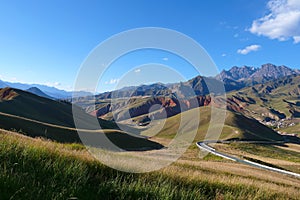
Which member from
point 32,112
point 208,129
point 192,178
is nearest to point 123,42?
point 192,178

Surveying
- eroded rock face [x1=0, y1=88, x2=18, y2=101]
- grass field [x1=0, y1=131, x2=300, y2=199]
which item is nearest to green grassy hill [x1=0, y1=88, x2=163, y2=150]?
eroded rock face [x1=0, y1=88, x2=18, y2=101]

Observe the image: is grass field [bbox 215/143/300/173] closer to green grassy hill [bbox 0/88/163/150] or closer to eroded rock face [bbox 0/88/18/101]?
green grassy hill [bbox 0/88/163/150]

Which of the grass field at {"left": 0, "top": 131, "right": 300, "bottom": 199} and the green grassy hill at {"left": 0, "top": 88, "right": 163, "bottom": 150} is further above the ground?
the grass field at {"left": 0, "top": 131, "right": 300, "bottom": 199}

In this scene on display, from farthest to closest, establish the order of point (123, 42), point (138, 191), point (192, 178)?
point (123, 42) < point (192, 178) < point (138, 191)

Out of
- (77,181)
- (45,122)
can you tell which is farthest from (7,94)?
(77,181)

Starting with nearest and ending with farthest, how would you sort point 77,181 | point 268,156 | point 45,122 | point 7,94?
point 77,181 → point 268,156 → point 45,122 → point 7,94

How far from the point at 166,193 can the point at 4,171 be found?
465cm

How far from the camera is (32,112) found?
5344 inches

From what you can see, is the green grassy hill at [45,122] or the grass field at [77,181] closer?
the grass field at [77,181]

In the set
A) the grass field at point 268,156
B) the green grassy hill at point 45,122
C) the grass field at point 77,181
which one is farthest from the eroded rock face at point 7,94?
the grass field at point 77,181

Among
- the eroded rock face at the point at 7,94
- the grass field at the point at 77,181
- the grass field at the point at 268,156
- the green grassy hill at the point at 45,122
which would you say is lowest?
the grass field at the point at 268,156

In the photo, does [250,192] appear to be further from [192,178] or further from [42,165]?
[42,165]

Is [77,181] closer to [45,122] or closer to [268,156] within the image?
[268,156]

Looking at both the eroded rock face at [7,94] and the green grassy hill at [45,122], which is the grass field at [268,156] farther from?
the eroded rock face at [7,94]
